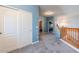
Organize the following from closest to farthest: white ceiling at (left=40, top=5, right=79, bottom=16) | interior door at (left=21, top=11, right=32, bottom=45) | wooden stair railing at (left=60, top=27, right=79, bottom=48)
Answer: interior door at (left=21, top=11, right=32, bottom=45) < wooden stair railing at (left=60, top=27, right=79, bottom=48) < white ceiling at (left=40, top=5, right=79, bottom=16)

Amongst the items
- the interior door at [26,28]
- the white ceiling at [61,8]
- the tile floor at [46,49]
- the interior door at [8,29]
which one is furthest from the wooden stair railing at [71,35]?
the interior door at [8,29]

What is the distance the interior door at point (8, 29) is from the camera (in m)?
3.84

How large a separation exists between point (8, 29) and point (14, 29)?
358 millimetres

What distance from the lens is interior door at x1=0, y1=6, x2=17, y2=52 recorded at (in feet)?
12.6

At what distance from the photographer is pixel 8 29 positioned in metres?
4.16

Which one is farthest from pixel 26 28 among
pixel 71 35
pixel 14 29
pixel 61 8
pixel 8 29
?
pixel 61 8

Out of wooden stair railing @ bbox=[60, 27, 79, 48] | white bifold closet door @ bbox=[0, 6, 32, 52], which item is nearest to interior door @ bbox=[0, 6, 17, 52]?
white bifold closet door @ bbox=[0, 6, 32, 52]

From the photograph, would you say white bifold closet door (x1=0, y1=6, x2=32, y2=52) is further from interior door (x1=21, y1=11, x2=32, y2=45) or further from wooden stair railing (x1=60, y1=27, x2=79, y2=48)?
wooden stair railing (x1=60, y1=27, x2=79, y2=48)

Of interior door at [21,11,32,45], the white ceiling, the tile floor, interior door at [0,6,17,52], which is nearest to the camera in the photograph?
interior door at [0,6,17,52]

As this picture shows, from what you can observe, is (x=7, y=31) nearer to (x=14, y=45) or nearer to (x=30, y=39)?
(x=14, y=45)

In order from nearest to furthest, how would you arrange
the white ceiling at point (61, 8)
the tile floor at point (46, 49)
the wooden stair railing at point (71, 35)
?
the tile floor at point (46, 49), the wooden stair railing at point (71, 35), the white ceiling at point (61, 8)

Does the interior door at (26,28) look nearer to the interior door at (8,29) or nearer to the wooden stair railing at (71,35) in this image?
the interior door at (8,29)
